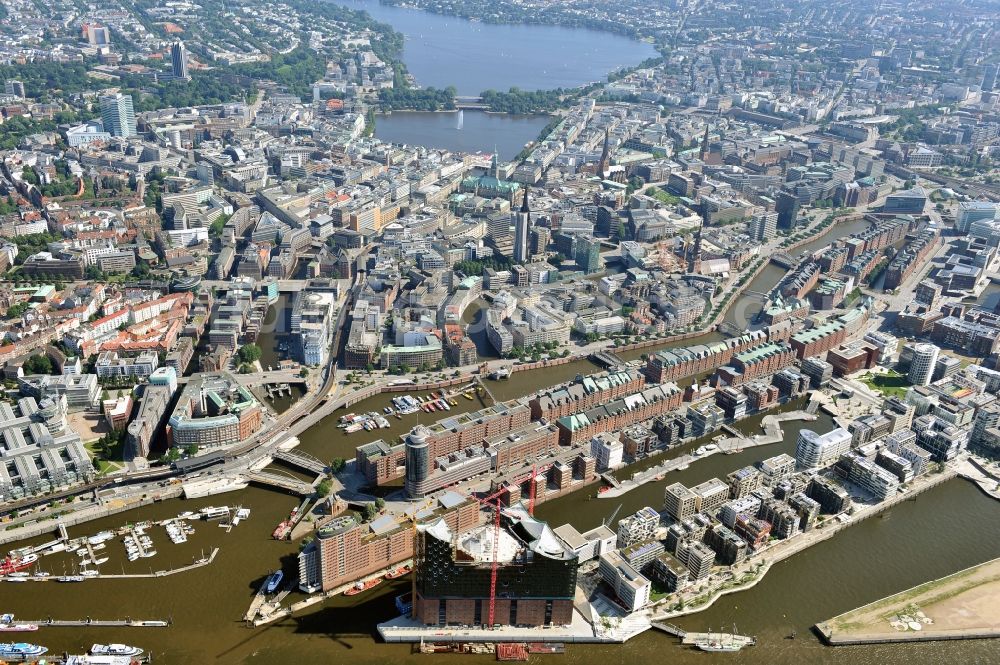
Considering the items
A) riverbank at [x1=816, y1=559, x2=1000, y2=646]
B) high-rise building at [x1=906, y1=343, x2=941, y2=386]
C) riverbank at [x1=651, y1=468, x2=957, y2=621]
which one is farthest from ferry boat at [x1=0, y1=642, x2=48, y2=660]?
high-rise building at [x1=906, y1=343, x2=941, y2=386]

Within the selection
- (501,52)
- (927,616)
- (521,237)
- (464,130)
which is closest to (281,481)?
(927,616)

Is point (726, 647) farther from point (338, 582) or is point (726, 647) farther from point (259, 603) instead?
point (259, 603)

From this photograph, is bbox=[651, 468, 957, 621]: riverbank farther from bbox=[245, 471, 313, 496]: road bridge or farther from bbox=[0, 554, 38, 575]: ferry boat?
bbox=[0, 554, 38, 575]: ferry boat

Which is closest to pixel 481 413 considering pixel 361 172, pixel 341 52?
pixel 361 172

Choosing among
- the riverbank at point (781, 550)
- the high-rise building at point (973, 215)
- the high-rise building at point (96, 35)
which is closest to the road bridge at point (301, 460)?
the riverbank at point (781, 550)

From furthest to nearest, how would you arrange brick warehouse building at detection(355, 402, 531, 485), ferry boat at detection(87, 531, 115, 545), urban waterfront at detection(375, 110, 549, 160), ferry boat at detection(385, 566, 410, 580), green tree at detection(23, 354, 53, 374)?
urban waterfront at detection(375, 110, 549, 160) → green tree at detection(23, 354, 53, 374) → brick warehouse building at detection(355, 402, 531, 485) → ferry boat at detection(87, 531, 115, 545) → ferry boat at detection(385, 566, 410, 580)

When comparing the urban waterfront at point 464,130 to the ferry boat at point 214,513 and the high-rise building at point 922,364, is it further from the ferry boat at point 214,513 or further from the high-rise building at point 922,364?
the ferry boat at point 214,513
